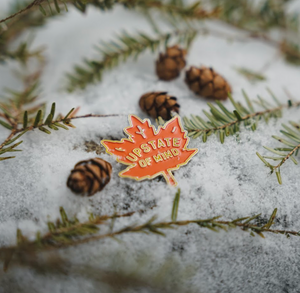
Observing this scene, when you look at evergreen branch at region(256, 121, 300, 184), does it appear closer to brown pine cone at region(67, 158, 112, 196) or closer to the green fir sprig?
the green fir sprig

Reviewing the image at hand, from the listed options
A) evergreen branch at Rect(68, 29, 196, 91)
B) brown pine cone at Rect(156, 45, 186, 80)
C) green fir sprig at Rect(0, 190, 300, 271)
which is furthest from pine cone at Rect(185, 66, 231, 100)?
green fir sprig at Rect(0, 190, 300, 271)

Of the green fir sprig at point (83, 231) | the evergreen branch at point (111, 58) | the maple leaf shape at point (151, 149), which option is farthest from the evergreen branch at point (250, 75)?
the green fir sprig at point (83, 231)

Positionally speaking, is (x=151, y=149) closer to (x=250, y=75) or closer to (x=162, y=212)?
(x=162, y=212)

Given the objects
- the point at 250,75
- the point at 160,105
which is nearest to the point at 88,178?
the point at 160,105

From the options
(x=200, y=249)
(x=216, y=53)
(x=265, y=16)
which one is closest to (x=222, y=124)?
(x=200, y=249)

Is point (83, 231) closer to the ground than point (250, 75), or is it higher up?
closer to the ground

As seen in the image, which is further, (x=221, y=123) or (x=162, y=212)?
(x=221, y=123)

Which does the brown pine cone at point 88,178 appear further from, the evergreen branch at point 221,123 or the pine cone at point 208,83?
the pine cone at point 208,83
